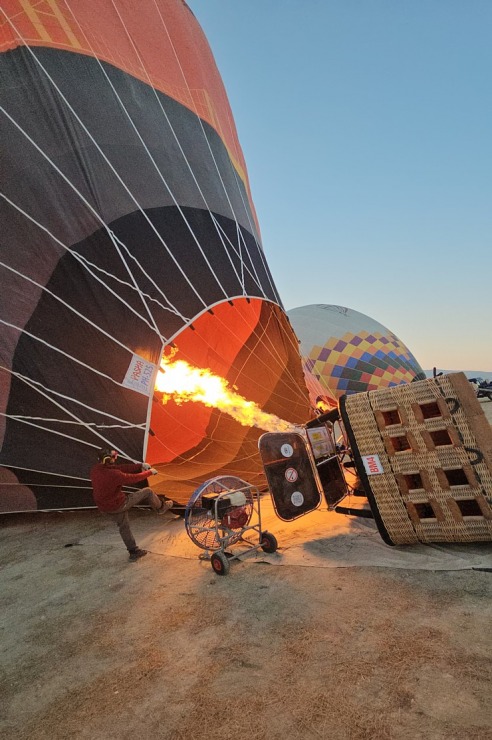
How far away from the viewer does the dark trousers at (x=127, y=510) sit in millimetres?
4402

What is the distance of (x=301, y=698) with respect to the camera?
194 cm

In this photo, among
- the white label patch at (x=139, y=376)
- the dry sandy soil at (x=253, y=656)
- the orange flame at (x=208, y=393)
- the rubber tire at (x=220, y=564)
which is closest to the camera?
the dry sandy soil at (x=253, y=656)

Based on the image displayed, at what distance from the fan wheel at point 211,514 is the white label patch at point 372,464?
1.28 m

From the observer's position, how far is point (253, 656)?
2.33 m

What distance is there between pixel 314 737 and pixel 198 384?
6217 mm

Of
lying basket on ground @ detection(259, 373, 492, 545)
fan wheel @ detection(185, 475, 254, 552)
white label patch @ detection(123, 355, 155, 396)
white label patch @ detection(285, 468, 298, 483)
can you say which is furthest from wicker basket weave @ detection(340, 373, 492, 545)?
white label patch @ detection(123, 355, 155, 396)

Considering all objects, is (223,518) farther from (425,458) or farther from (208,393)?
(208,393)

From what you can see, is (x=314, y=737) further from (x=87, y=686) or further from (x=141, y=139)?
(x=141, y=139)

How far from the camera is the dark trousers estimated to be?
4.40m

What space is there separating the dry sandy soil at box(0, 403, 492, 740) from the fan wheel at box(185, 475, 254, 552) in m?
0.34

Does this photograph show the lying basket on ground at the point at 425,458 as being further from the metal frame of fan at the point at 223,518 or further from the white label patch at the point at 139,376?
the white label patch at the point at 139,376

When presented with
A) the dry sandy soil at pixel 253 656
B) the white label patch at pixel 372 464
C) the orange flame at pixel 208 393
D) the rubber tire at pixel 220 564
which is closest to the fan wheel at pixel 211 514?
the rubber tire at pixel 220 564

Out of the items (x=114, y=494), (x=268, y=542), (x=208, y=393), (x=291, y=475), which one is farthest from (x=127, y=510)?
(x=208, y=393)

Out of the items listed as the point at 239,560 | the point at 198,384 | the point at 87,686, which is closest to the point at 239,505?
the point at 239,560
